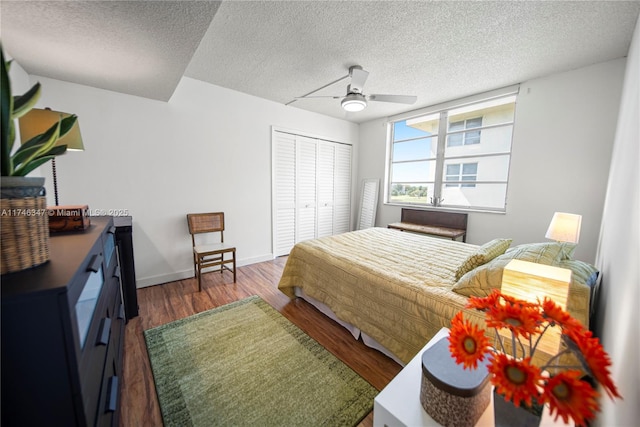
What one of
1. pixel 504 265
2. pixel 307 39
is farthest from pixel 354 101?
pixel 504 265

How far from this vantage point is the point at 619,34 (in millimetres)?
2066

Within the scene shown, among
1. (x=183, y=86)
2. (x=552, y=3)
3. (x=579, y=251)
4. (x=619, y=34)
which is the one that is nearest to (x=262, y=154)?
(x=183, y=86)

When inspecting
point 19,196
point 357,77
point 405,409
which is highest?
point 357,77

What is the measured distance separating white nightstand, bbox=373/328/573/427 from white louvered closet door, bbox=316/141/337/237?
3820 mm

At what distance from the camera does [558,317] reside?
667 millimetres

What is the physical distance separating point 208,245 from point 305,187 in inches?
78.4

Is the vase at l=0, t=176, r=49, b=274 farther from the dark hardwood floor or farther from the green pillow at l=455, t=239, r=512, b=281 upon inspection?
the green pillow at l=455, t=239, r=512, b=281

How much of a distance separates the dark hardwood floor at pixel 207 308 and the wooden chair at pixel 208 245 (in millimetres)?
197

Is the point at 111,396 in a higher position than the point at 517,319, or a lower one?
lower

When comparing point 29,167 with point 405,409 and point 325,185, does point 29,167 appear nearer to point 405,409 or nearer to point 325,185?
point 405,409

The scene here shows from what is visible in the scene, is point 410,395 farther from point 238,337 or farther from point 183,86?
point 183,86

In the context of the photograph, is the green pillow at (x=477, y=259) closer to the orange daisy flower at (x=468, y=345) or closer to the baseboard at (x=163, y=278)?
the orange daisy flower at (x=468, y=345)

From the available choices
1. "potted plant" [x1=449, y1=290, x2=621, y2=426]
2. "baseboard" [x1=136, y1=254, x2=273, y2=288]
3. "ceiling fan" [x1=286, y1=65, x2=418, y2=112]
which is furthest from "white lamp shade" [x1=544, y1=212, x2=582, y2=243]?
"baseboard" [x1=136, y1=254, x2=273, y2=288]

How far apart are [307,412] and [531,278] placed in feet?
4.43
